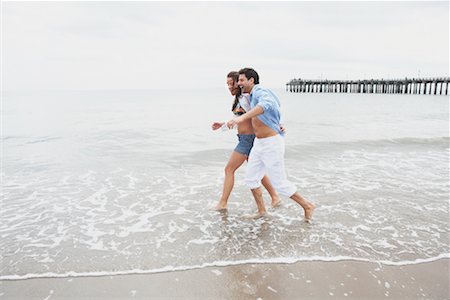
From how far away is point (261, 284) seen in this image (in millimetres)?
3279

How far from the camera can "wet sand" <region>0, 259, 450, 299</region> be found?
3127mm

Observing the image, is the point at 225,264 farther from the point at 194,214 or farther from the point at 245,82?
the point at 245,82

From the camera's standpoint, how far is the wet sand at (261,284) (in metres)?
3.13

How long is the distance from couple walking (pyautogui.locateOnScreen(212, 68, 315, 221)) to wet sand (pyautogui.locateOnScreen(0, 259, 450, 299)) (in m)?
1.29

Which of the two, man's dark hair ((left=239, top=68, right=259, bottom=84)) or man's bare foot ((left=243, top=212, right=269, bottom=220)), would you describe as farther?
man's bare foot ((left=243, top=212, right=269, bottom=220))

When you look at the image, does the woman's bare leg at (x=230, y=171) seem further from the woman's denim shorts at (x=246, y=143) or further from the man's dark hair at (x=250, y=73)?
the man's dark hair at (x=250, y=73)

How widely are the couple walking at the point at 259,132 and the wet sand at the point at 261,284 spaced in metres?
1.29

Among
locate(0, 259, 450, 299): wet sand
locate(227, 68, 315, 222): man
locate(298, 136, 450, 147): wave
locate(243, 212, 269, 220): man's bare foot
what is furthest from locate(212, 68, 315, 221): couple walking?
locate(298, 136, 450, 147): wave

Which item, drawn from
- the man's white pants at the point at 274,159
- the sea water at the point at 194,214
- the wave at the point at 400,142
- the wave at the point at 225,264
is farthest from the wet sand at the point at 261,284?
the wave at the point at 400,142

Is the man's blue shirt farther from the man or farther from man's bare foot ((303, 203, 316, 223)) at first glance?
man's bare foot ((303, 203, 316, 223))

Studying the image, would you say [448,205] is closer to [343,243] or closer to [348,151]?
[343,243]

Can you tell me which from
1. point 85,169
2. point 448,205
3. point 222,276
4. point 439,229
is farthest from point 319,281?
point 85,169

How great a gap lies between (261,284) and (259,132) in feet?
6.47

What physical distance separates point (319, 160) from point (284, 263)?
6364mm
